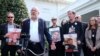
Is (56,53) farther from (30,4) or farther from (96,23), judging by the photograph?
(30,4)

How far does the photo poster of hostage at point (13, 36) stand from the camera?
696cm

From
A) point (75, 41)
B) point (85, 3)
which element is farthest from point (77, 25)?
point (85, 3)

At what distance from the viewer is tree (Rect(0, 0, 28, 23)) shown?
12023 mm

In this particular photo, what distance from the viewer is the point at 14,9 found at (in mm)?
12422

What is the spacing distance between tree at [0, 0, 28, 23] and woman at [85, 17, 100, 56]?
15.6 feet

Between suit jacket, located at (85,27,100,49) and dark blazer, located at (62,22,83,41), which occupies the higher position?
→ dark blazer, located at (62,22,83,41)

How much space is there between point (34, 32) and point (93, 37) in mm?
1809

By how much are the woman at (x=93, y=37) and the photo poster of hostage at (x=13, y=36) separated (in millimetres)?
1918

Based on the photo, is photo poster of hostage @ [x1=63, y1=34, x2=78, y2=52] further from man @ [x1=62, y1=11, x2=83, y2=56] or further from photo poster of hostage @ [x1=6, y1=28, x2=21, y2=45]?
photo poster of hostage @ [x1=6, y1=28, x2=21, y2=45]

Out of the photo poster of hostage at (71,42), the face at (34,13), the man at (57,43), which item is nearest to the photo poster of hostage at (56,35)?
the man at (57,43)

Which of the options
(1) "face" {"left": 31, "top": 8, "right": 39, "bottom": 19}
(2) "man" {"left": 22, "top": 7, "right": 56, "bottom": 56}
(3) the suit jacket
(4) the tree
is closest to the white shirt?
(2) "man" {"left": 22, "top": 7, "right": 56, "bottom": 56}

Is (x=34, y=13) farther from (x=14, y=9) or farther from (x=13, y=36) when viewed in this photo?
(x=14, y=9)

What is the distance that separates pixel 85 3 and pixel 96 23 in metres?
10.6

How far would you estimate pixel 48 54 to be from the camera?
8570 mm
